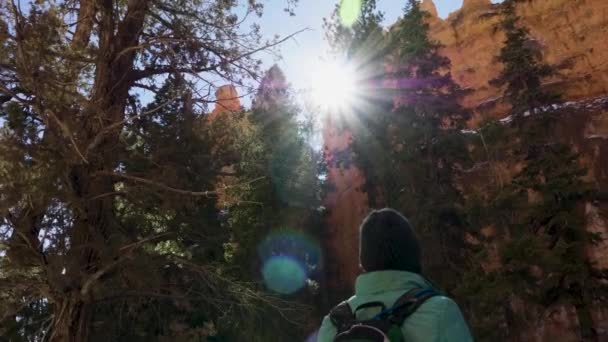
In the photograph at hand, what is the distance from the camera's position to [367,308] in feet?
7.00

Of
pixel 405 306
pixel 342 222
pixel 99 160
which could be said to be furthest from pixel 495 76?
pixel 405 306

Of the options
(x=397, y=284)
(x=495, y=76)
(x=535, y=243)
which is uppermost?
(x=495, y=76)

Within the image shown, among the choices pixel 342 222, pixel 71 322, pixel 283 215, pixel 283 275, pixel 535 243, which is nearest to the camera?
pixel 71 322

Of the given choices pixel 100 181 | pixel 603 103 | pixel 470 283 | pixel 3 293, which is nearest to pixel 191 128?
pixel 100 181

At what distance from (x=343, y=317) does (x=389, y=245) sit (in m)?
0.39

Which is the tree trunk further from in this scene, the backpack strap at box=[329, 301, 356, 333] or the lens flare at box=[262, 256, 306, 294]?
the lens flare at box=[262, 256, 306, 294]

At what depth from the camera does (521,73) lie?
601 inches

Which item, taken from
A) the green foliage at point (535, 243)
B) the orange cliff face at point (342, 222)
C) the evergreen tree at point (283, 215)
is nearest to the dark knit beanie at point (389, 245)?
the green foliage at point (535, 243)

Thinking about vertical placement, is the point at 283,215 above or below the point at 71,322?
above

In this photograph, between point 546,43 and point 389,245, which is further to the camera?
point 546,43

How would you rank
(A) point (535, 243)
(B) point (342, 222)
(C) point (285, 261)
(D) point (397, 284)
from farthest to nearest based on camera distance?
(B) point (342, 222) → (C) point (285, 261) → (A) point (535, 243) → (D) point (397, 284)

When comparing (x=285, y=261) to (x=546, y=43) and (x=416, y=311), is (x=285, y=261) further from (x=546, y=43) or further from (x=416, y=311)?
(x=546, y=43)

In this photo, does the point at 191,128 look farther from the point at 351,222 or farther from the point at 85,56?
the point at 351,222

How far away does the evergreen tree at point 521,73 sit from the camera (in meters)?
15.0
